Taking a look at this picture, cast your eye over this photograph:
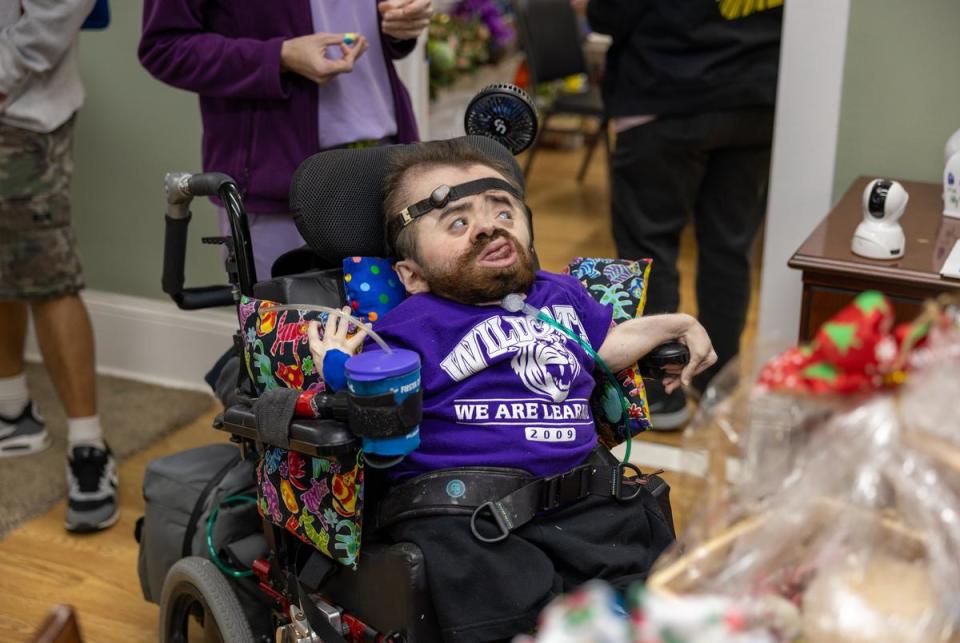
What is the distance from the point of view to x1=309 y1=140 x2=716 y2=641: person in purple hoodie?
1.42m

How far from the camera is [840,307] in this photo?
183 cm

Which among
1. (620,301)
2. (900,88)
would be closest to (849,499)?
(620,301)

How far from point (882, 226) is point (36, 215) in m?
1.68

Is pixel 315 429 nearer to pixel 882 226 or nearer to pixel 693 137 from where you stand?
pixel 882 226

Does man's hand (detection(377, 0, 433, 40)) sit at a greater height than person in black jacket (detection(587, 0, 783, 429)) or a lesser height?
greater

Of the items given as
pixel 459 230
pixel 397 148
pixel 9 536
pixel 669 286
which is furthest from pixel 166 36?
pixel 669 286

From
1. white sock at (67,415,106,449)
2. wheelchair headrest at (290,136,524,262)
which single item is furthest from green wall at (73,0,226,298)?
wheelchair headrest at (290,136,524,262)

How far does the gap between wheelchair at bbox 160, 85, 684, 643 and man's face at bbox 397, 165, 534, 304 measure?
0.33 feet

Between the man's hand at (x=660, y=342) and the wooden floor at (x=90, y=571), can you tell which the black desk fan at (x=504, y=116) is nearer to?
the man's hand at (x=660, y=342)

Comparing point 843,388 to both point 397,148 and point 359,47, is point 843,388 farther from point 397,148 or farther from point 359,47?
point 359,47

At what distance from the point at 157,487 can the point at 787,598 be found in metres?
1.39

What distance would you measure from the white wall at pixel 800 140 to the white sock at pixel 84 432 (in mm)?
1464

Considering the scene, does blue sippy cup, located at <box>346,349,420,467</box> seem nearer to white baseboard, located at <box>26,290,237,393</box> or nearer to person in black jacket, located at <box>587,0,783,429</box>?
person in black jacket, located at <box>587,0,783,429</box>

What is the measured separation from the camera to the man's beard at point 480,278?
1.55 metres
